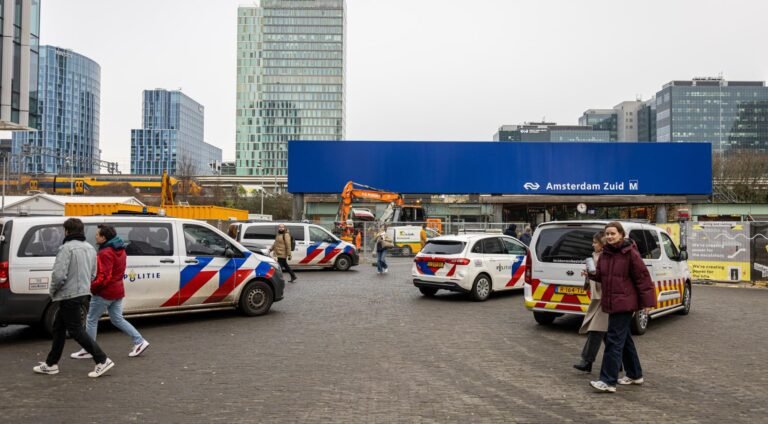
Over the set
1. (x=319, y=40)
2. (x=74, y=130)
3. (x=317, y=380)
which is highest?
(x=319, y=40)

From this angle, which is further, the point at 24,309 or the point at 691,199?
the point at 691,199

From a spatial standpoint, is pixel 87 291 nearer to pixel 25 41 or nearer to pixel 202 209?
pixel 202 209

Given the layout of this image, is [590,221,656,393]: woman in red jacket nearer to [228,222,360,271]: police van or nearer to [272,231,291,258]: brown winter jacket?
[272,231,291,258]: brown winter jacket

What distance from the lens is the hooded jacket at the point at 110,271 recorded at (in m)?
6.93

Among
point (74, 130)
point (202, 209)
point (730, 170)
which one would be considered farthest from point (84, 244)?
point (74, 130)

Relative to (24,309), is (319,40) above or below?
above

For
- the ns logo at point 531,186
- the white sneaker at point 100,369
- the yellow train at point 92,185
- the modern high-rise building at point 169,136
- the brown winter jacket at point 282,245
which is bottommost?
the white sneaker at point 100,369

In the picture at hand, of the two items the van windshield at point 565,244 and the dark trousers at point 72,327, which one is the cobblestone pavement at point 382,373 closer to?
the dark trousers at point 72,327

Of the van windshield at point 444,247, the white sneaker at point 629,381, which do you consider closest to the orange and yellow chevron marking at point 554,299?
the white sneaker at point 629,381

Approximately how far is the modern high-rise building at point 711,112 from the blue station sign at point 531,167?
454ft

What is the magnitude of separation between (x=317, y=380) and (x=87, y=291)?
2740 millimetres

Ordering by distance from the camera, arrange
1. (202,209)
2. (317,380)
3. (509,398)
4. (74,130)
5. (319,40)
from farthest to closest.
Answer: (319,40)
(74,130)
(202,209)
(317,380)
(509,398)

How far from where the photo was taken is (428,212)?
137 feet

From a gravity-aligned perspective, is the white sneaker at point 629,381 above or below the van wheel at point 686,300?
below
